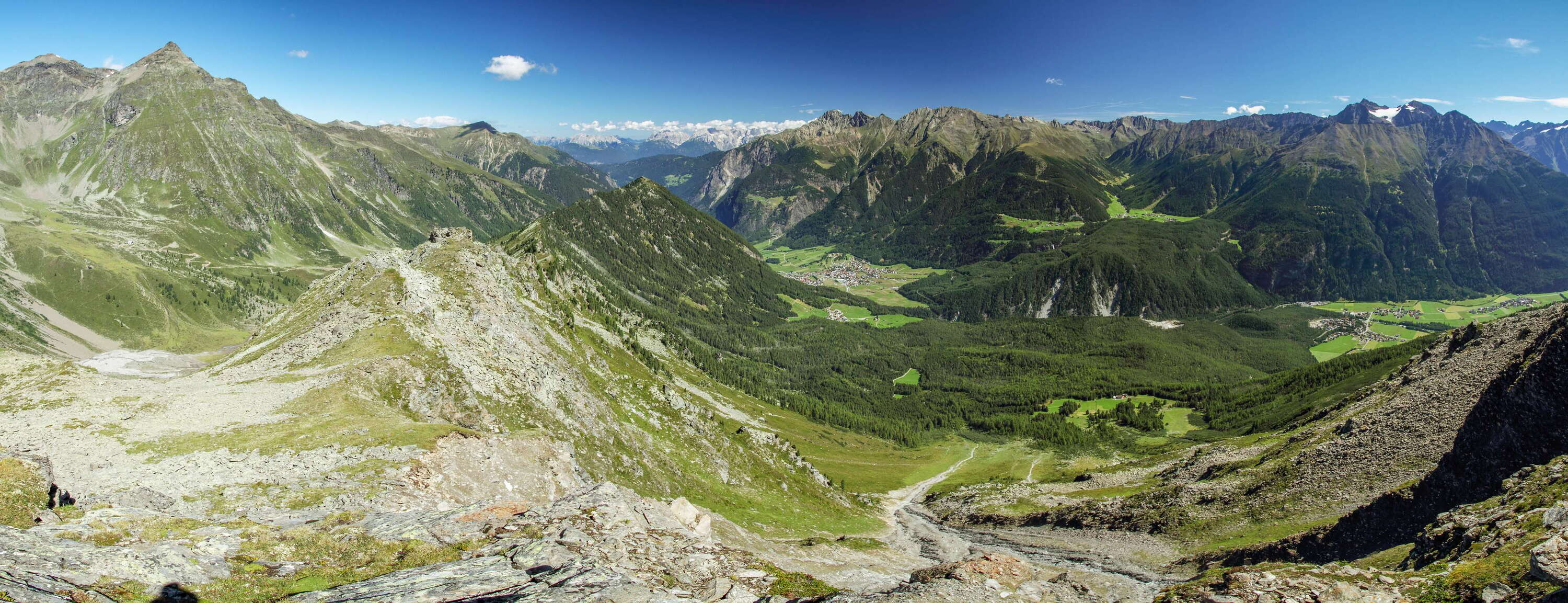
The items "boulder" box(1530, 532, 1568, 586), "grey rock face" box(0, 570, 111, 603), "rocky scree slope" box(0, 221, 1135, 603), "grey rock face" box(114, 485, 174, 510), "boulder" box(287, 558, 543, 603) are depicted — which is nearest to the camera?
"grey rock face" box(0, 570, 111, 603)

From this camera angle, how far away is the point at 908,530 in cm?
9919

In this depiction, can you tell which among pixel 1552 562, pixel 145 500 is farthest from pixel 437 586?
pixel 1552 562

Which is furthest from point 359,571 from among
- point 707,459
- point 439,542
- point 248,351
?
point 707,459

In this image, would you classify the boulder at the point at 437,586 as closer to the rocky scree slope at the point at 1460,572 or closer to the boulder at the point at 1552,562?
the rocky scree slope at the point at 1460,572

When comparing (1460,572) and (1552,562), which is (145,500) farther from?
(1460,572)

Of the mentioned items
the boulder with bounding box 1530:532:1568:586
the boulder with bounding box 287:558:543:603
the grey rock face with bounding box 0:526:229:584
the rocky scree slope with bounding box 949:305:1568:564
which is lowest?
the rocky scree slope with bounding box 949:305:1568:564

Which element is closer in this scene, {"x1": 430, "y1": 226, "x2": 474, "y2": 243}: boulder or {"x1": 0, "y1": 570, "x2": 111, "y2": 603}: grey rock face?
{"x1": 0, "y1": 570, "x2": 111, "y2": 603}: grey rock face

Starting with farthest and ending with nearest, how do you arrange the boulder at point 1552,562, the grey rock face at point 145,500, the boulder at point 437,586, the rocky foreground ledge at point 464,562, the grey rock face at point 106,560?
the grey rock face at point 145,500 → the boulder at point 1552,562 → the boulder at point 437,586 → the rocky foreground ledge at point 464,562 → the grey rock face at point 106,560

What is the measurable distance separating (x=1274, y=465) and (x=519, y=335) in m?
108

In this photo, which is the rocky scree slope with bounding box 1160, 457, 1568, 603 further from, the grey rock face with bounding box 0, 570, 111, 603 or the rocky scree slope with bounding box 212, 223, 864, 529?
the rocky scree slope with bounding box 212, 223, 864, 529

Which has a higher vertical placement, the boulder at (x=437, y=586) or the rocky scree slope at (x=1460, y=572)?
the boulder at (x=437, y=586)

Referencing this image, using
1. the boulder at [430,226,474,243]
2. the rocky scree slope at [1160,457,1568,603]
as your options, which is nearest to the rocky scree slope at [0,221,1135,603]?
the rocky scree slope at [1160,457,1568,603]

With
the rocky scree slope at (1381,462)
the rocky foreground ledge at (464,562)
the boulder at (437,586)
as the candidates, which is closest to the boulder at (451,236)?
the rocky foreground ledge at (464,562)

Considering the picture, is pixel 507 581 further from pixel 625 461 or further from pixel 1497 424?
pixel 1497 424
